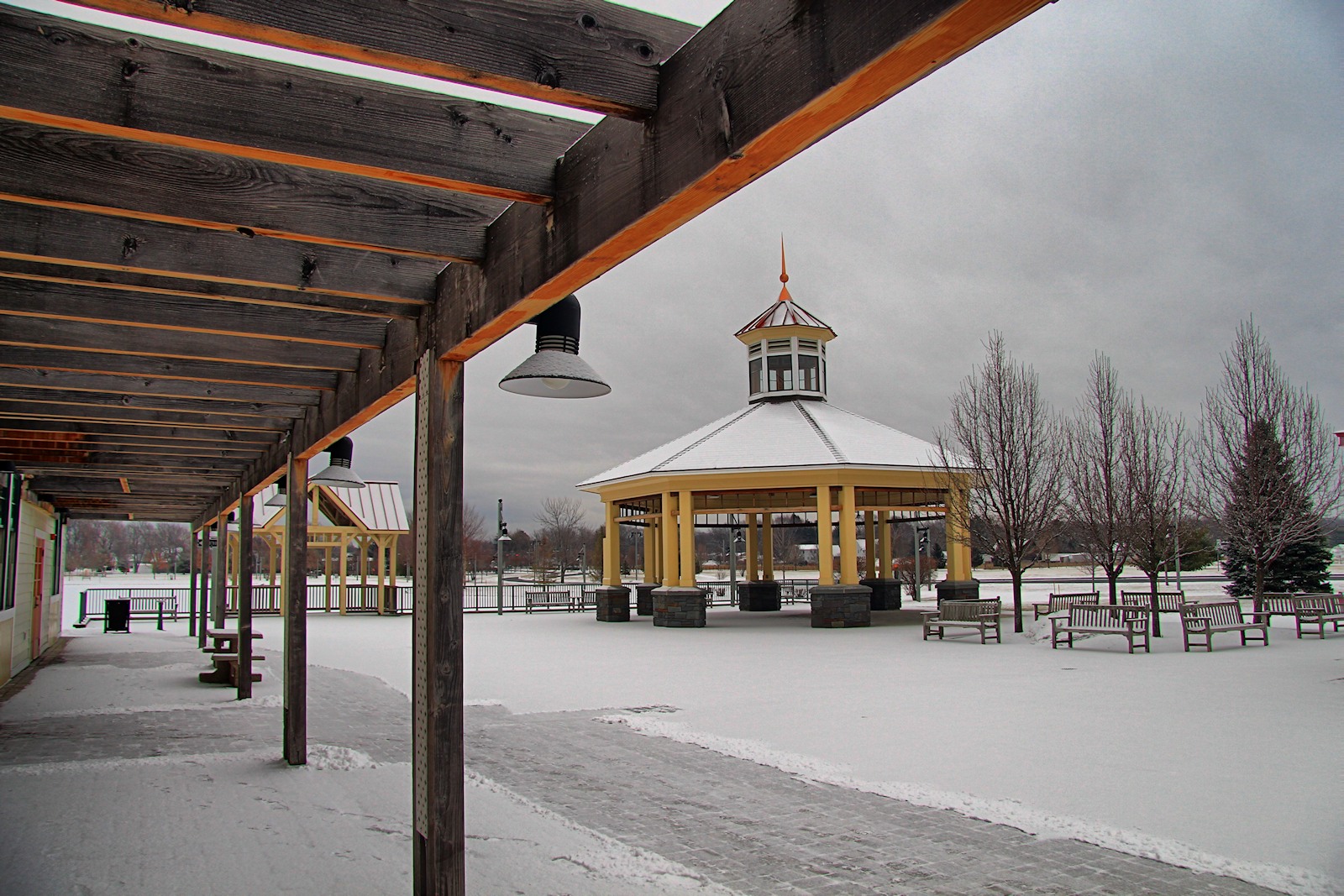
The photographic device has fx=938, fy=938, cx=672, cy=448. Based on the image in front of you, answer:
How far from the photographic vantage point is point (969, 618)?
61.8 feet

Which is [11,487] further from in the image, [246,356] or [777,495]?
[777,495]

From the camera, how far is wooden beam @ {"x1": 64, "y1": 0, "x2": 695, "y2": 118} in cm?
232

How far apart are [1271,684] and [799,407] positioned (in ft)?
53.1

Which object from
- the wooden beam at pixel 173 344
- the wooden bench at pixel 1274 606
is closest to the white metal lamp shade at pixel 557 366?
the wooden beam at pixel 173 344

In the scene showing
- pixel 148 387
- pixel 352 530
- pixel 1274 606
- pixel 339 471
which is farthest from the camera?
pixel 352 530

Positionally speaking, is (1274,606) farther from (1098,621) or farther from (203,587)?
(203,587)

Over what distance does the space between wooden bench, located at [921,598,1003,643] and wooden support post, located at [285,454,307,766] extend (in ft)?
42.2

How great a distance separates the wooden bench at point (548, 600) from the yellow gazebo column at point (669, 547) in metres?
8.49

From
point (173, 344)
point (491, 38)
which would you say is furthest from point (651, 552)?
point (491, 38)

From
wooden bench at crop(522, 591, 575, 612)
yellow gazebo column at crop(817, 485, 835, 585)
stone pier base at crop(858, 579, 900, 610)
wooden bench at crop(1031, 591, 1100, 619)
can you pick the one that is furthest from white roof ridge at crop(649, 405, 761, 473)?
wooden bench at crop(1031, 591, 1100, 619)

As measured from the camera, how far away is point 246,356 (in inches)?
233

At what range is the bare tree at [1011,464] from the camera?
19625 mm

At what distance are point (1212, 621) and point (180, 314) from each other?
652 inches

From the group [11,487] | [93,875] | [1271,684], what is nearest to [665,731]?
[93,875]
